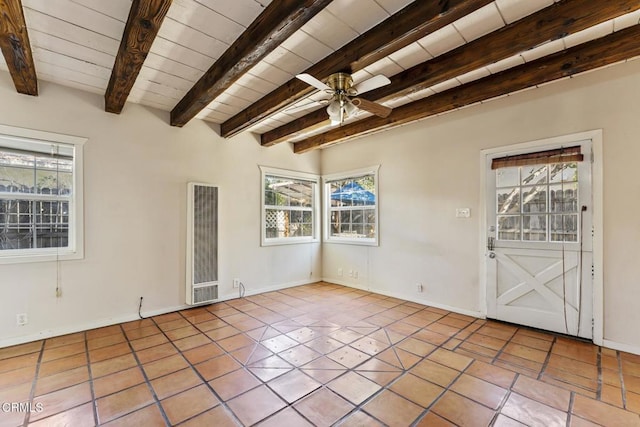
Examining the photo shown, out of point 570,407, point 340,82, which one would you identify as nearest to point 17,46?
point 340,82

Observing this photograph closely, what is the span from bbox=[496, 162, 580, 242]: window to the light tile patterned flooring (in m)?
1.11

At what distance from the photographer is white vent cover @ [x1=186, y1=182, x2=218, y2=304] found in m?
4.05

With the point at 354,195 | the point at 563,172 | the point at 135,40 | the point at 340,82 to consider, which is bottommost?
the point at 354,195

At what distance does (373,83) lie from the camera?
2432 mm

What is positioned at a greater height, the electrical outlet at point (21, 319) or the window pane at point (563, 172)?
the window pane at point (563, 172)

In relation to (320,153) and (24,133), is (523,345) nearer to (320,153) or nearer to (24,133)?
(320,153)

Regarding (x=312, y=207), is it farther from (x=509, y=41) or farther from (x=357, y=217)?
(x=509, y=41)

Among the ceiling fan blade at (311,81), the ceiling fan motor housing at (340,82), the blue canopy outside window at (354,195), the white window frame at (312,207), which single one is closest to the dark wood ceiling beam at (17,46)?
the ceiling fan blade at (311,81)

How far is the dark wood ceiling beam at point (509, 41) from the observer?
194 cm

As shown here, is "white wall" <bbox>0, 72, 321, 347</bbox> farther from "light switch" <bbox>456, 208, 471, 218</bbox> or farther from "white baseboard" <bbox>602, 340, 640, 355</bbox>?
"white baseboard" <bbox>602, 340, 640, 355</bbox>

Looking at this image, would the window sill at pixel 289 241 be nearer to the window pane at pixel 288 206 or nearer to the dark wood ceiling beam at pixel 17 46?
the window pane at pixel 288 206

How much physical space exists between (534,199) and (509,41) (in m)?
1.87

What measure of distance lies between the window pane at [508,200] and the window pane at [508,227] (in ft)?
0.24

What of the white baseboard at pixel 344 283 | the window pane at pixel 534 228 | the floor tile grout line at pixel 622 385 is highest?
the window pane at pixel 534 228
